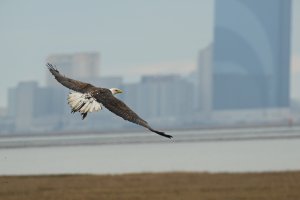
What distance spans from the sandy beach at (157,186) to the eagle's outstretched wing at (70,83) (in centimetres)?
1474

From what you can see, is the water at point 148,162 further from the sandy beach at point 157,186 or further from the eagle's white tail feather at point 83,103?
the eagle's white tail feather at point 83,103

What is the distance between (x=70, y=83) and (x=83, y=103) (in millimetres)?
1223

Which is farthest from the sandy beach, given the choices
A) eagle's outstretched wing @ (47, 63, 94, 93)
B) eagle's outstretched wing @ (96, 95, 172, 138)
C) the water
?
eagle's outstretched wing @ (96, 95, 172, 138)

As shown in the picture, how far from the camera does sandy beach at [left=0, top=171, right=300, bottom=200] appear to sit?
94.4ft

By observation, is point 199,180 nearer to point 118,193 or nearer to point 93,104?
point 118,193

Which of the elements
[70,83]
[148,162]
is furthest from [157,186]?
[148,162]

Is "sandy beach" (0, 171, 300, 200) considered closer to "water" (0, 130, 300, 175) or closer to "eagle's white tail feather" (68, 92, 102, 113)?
"water" (0, 130, 300, 175)

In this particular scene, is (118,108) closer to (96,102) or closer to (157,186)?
(96,102)

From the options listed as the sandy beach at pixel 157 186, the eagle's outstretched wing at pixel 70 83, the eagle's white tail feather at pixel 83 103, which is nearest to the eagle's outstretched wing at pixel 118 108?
the eagle's white tail feather at pixel 83 103

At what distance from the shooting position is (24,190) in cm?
3022

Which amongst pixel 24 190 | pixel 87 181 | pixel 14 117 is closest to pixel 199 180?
pixel 87 181

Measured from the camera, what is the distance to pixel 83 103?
1180 centimetres

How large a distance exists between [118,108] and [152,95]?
154m

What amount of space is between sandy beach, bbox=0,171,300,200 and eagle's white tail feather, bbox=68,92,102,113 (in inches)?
636
